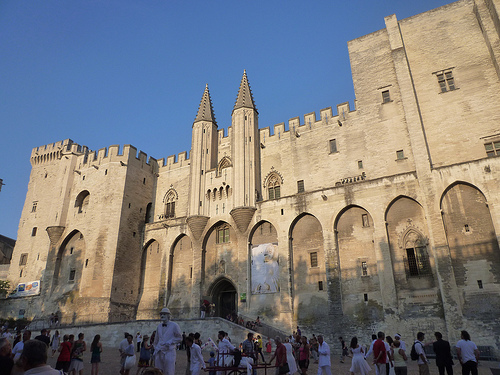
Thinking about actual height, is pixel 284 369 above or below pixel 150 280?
below

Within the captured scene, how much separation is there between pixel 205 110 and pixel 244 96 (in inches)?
153

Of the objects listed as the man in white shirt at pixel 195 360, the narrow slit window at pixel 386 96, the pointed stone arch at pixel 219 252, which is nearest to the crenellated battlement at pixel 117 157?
the pointed stone arch at pixel 219 252

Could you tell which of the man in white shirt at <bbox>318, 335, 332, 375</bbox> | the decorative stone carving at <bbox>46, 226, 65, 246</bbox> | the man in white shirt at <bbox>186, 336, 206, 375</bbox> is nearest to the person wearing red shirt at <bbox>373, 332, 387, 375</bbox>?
the man in white shirt at <bbox>318, 335, 332, 375</bbox>

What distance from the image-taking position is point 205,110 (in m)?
32.0

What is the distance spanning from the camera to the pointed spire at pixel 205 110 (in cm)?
3156

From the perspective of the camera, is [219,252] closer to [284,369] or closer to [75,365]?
[75,365]

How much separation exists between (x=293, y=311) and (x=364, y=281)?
449cm

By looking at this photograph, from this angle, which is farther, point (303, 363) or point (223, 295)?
point (223, 295)

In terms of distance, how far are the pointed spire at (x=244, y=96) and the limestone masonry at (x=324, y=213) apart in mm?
112

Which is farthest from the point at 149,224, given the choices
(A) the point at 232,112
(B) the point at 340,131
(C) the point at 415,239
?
(C) the point at 415,239

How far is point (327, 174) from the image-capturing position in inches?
1044

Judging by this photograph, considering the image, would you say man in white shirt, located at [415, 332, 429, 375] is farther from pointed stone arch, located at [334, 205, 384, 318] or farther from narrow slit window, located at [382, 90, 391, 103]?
narrow slit window, located at [382, 90, 391, 103]

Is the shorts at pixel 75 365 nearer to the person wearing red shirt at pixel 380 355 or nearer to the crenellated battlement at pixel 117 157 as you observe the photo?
the person wearing red shirt at pixel 380 355

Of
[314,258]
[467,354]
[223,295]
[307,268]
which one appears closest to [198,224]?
[223,295]
